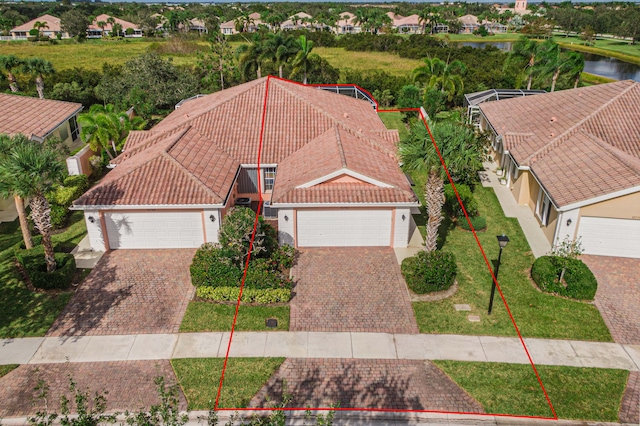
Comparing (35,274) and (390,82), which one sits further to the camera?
(390,82)

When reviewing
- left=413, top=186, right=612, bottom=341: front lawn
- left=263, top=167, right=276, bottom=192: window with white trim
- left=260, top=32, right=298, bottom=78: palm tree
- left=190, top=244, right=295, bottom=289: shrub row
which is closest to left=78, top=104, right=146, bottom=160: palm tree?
left=263, top=167, right=276, bottom=192: window with white trim

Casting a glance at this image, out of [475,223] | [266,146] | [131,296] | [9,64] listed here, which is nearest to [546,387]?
[475,223]

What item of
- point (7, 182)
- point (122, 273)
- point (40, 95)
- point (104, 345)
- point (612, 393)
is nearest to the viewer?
→ point (612, 393)

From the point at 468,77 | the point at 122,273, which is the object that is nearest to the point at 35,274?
the point at 122,273

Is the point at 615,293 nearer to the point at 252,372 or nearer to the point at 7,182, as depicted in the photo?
the point at 252,372

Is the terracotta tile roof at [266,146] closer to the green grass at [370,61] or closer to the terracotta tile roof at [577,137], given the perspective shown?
the terracotta tile roof at [577,137]

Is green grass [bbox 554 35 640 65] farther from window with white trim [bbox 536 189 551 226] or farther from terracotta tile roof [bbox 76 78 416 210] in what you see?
terracotta tile roof [bbox 76 78 416 210]
